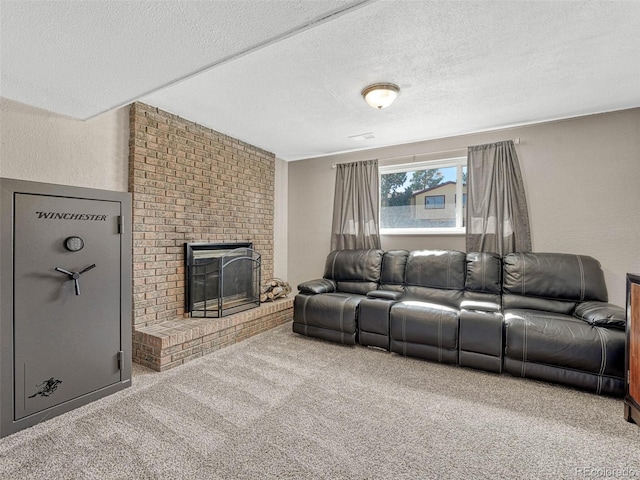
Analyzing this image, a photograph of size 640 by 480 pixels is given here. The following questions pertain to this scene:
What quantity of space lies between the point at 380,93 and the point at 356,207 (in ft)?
6.40

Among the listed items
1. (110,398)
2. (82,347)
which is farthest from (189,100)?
(110,398)

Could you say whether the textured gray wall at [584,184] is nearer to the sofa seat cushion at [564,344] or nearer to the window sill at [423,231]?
the window sill at [423,231]

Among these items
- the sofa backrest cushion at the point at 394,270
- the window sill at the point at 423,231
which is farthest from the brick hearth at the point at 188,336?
the window sill at the point at 423,231

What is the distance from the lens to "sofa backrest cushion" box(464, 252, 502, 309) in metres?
3.05

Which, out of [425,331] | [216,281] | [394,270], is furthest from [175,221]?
[425,331]

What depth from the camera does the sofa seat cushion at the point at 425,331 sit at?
2.61 meters

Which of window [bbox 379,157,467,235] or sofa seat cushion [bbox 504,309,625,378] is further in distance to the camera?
window [bbox 379,157,467,235]

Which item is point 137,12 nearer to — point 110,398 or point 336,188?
point 110,398

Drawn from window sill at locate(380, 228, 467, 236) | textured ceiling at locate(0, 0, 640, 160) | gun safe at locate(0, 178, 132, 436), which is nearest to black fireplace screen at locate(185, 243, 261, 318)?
gun safe at locate(0, 178, 132, 436)

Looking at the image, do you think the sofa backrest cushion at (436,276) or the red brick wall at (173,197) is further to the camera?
the sofa backrest cushion at (436,276)

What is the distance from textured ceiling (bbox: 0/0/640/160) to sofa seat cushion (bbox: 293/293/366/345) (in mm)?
1971

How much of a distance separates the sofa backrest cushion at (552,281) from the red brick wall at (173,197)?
10.5 feet

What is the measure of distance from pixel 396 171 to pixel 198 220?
268cm

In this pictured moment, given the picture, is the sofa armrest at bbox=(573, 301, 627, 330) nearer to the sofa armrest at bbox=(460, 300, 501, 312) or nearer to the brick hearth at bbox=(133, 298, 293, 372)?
the sofa armrest at bbox=(460, 300, 501, 312)
